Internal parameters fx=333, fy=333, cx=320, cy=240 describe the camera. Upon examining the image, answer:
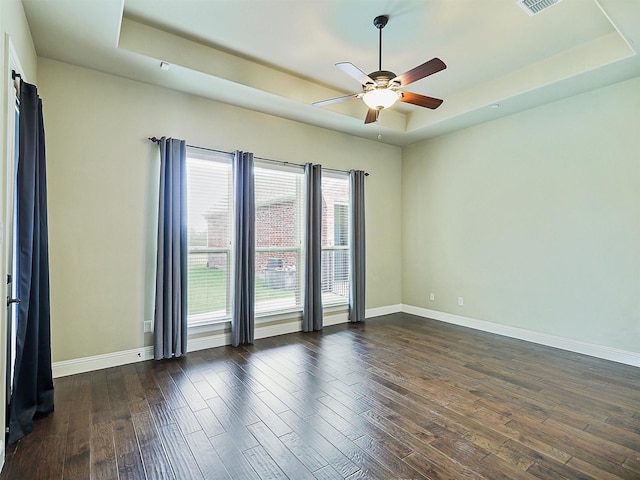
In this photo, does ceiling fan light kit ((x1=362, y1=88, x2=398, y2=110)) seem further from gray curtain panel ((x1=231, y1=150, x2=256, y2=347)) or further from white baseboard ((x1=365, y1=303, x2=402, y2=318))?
white baseboard ((x1=365, y1=303, x2=402, y2=318))

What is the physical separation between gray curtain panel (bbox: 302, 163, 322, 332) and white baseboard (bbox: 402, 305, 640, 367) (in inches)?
81.4

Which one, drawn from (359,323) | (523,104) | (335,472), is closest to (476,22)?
(523,104)

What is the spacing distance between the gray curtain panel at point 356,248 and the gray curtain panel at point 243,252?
1770 millimetres

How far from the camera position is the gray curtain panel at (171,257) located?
3635 mm

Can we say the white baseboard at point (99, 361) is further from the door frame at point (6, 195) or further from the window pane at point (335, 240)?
the window pane at point (335, 240)

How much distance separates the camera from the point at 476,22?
120 inches

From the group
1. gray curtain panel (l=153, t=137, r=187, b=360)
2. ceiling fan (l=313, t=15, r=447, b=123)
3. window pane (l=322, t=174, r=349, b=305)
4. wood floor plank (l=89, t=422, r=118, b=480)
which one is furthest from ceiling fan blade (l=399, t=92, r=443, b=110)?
wood floor plank (l=89, t=422, r=118, b=480)

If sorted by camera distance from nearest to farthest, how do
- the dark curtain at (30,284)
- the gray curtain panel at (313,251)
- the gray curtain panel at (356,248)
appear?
the dark curtain at (30,284), the gray curtain panel at (313,251), the gray curtain panel at (356,248)

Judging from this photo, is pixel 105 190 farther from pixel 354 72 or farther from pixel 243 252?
pixel 354 72

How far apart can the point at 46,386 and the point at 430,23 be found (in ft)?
14.5

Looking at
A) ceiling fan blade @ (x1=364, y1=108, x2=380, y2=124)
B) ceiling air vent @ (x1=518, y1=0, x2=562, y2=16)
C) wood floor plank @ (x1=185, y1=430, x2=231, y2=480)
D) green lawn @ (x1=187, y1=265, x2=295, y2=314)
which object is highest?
ceiling air vent @ (x1=518, y1=0, x2=562, y2=16)

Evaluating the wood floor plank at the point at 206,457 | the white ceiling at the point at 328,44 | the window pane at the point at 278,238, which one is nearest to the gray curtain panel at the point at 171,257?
the white ceiling at the point at 328,44

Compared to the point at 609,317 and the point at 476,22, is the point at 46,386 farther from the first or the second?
the point at 609,317

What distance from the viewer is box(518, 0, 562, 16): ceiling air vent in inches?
104
